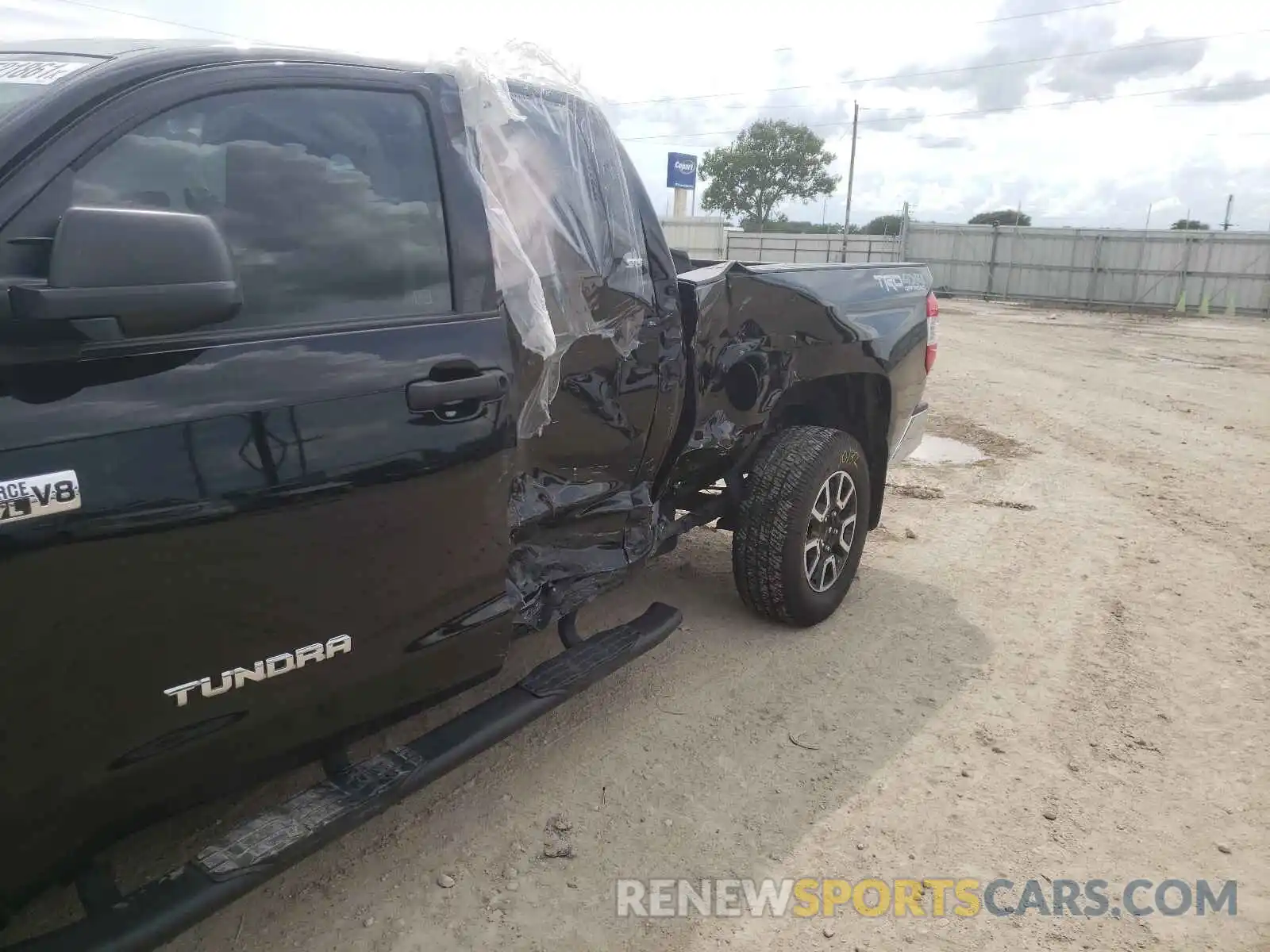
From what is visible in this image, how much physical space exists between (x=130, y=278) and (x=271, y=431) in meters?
0.41

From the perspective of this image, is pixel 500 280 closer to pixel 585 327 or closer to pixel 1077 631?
pixel 585 327

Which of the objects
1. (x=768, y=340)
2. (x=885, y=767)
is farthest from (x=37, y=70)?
(x=885, y=767)

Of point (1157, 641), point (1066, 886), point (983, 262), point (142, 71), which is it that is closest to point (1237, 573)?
point (1157, 641)

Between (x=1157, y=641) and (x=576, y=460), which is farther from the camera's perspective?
(x=1157, y=641)

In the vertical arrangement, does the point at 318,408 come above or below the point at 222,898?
above

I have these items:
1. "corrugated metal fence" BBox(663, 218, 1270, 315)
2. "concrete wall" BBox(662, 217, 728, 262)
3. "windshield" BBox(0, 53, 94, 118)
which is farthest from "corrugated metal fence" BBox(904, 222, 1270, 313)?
"windshield" BBox(0, 53, 94, 118)

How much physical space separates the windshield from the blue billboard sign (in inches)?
1219

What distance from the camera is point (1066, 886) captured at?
266 centimetres

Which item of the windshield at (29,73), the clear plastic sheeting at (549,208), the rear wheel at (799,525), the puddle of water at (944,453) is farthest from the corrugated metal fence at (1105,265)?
the windshield at (29,73)

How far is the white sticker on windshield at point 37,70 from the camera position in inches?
75.6

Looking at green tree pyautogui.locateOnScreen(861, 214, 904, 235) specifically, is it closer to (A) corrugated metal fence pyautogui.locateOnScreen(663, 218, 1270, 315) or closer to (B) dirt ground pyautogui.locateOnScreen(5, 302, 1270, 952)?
(A) corrugated metal fence pyautogui.locateOnScreen(663, 218, 1270, 315)

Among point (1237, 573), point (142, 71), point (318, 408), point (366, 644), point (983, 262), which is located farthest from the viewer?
point (983, 262)

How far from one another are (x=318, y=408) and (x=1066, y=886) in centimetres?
236

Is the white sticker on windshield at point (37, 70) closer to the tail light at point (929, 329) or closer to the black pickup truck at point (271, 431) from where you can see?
the black pickup truck at point (271, 431)
